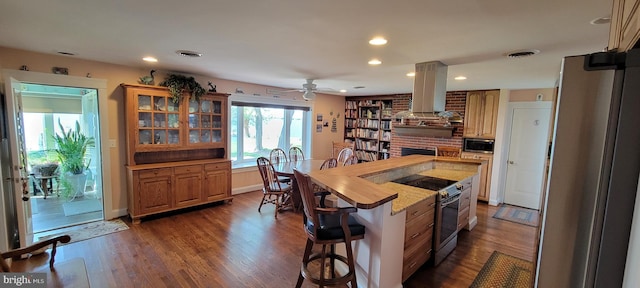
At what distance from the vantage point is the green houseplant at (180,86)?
3.99 meters

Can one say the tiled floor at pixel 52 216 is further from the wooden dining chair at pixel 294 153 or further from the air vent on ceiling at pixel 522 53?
the air vent on ceiling at pixel 522 53

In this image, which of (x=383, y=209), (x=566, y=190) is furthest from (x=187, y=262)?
(x=566, y=190)

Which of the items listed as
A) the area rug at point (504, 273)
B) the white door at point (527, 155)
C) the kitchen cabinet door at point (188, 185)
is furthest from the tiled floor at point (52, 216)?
the white door at point (527, 155)

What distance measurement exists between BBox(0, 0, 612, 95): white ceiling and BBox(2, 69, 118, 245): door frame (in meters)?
0.32

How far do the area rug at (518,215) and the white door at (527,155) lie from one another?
9.3 inches

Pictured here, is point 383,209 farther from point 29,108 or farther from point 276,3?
point 29,108

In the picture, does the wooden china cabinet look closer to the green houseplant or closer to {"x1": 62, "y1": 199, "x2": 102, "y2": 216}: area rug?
the green houseplant

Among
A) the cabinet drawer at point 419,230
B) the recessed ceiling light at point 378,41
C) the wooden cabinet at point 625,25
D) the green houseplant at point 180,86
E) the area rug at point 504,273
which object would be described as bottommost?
the area rug at point 504,273

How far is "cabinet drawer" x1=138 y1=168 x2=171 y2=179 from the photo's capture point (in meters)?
3.69

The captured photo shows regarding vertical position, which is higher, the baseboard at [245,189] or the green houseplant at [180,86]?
the green houseplant at [180,86]

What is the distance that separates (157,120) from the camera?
402cm

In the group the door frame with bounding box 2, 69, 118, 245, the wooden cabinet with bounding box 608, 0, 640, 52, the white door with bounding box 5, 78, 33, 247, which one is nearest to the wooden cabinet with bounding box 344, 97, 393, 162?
the door frame with bounding box 2, 69, 118, 245

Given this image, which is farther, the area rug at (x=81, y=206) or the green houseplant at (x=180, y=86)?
the area rug at (x=81, y=206)

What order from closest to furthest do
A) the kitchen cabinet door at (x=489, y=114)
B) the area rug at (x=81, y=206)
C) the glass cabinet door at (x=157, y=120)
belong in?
the glass cabinet door at (x=157, y=120) < the area rug at (x=81, y=206) < the kitchen cabinet door at (x=489, y=114)
